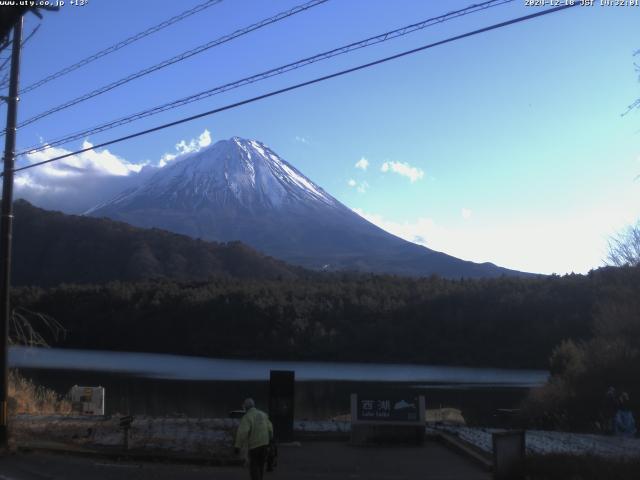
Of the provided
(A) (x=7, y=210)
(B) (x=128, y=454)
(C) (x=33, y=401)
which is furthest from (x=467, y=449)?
(C) (x=33, y=401)

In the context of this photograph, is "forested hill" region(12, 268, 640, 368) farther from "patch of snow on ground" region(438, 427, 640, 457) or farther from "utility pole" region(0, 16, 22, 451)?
"utility pole" region(0, 16, 22, 451)

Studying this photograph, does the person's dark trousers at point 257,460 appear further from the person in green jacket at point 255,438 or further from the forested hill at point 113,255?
the forested hill at point 113,255

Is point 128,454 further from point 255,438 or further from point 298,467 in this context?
point 255,438

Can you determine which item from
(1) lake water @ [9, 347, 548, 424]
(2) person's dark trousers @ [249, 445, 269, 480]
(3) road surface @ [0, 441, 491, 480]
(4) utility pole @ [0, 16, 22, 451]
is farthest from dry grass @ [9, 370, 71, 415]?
(2) person's dark trousers @ [249, 445, 269, 480]

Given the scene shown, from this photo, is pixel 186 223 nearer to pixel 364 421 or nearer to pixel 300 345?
pixel 300 345

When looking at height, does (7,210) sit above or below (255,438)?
above

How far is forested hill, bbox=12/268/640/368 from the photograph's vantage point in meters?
88.0

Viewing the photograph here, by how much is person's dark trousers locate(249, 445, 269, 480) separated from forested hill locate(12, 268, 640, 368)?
3020 inches

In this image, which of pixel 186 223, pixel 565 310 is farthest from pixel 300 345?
pixel 186 223

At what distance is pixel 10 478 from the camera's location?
38.4 feet

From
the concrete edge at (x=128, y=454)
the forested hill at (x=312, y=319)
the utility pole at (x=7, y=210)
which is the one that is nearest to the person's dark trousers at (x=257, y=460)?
the concrete edge at (x=128, y=454)

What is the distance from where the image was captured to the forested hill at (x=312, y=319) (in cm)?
8800

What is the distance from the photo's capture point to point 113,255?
132m

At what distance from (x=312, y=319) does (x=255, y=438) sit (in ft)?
292
